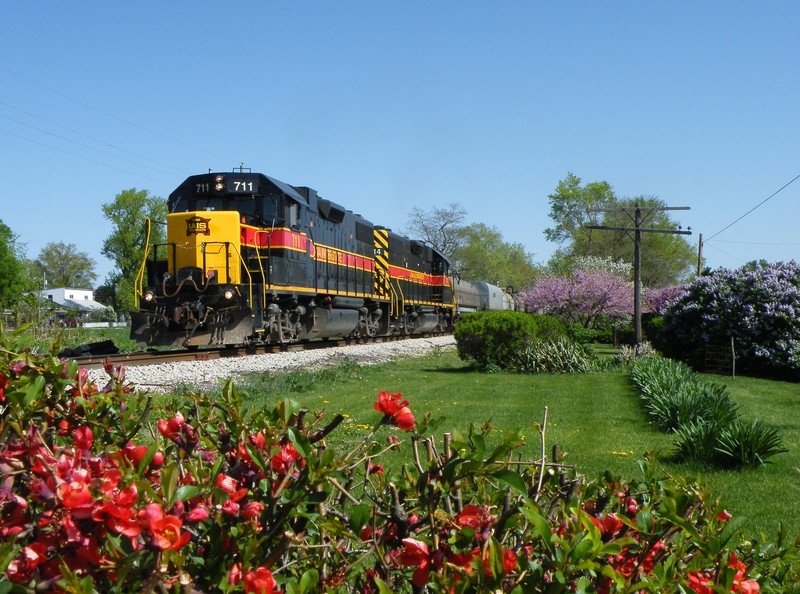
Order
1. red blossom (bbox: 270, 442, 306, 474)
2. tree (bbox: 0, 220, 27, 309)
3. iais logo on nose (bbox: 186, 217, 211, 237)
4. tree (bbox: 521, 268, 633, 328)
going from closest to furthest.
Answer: red blossom (bbox: 270, 442, 306, 474), iais logo on nose (bbox: 186, 217, 211, 237), tree (bbox: 521, 268, 633, 328), tree (bbox: 0, 220, 27, 309)

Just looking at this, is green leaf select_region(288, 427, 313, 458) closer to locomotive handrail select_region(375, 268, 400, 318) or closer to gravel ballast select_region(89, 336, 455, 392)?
gravel ballast select_region(89, 336, 455, 392)

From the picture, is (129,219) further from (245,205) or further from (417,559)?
(417,559)

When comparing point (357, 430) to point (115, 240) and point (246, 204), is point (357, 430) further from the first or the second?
point (115, 240)

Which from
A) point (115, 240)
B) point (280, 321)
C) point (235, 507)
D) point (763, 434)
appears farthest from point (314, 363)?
point (115, 240)

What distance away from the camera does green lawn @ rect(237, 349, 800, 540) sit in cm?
608

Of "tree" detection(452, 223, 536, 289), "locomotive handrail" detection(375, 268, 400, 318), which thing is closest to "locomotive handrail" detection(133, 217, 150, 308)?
"locomotive handrail" detection(375, 268, 400, 318)

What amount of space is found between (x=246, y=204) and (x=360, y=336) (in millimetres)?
9019

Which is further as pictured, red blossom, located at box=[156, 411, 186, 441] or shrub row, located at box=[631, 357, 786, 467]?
shrub row, located at box=[631, 357, 786, 467]

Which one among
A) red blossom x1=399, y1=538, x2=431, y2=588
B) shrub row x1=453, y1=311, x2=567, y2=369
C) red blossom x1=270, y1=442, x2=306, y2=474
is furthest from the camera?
shrub row x1=453, y1=311, x2=567, y2=369

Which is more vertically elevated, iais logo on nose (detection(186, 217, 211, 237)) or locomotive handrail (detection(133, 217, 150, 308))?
iais logo on nose (detection(186, 217, 211, 237))

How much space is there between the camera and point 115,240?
8138 cm

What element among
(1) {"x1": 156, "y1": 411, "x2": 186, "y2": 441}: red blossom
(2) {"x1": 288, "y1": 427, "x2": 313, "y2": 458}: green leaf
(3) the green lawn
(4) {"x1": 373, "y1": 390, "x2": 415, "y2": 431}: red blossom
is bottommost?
(3) the green lawn

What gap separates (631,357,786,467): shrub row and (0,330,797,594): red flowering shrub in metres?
4.99

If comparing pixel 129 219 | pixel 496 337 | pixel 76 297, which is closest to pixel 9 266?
pixel 129 219
